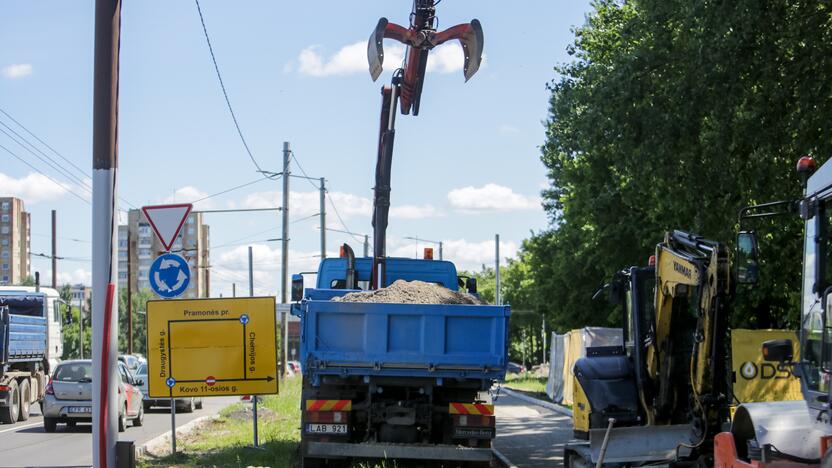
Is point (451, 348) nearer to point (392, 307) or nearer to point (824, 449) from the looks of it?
point (392, 307)

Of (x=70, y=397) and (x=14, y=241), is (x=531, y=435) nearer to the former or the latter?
(x=70, y=397)

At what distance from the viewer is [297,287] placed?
51.7 ft

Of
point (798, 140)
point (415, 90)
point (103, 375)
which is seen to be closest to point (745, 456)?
point (103, 375)

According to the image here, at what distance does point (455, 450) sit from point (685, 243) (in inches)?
148

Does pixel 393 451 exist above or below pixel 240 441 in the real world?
above

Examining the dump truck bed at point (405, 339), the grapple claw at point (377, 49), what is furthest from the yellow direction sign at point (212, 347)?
the grapple claw at point (377, 49)

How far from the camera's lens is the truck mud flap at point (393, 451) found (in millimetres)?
Answer: 12016

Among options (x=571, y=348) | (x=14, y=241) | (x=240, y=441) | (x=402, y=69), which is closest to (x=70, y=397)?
(x=240, y=441)

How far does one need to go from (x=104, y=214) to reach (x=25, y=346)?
2124cm

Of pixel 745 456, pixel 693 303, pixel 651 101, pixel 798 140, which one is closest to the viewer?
pixel 745 456

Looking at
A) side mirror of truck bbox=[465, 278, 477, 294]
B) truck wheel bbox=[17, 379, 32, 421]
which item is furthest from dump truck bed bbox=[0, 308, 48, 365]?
side mirror of truck bbox=[465, 278, 477, 294]

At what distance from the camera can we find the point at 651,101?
60.8 feet

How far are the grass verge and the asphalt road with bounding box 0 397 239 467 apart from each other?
1.08 m

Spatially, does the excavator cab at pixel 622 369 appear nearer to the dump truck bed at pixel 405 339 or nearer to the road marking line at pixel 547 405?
the dump truck bed at pixel 405 339
